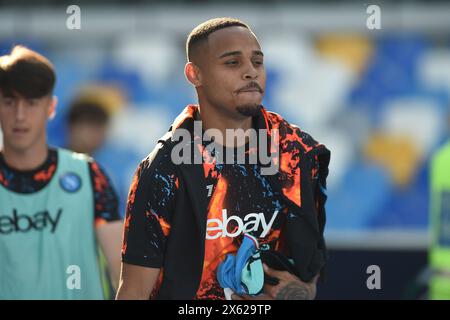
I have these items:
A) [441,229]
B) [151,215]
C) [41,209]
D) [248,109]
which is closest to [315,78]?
[441,229]

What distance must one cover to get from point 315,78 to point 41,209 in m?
10.1

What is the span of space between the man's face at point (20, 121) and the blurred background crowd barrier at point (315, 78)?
876 cm

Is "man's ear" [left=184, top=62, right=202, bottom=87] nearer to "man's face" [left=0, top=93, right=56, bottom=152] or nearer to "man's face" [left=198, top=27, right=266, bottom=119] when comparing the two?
"man's face" [left=198, top=27, right=266, bottom=119]

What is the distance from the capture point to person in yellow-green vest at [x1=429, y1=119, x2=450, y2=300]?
6.85m

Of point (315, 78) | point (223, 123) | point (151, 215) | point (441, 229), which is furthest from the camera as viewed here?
point (315, 78)

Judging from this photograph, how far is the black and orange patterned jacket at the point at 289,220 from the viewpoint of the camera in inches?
153

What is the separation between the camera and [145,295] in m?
3.82

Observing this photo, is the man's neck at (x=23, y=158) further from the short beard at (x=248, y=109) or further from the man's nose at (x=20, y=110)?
the short beard at (x=248, y=109)

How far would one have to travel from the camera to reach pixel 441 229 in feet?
22.6

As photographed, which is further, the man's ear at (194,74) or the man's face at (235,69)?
the man's ear at (194,74)

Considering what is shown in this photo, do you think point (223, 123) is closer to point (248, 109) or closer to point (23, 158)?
point (248, 109)

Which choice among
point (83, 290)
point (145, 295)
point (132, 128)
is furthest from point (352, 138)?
point (145, 295)

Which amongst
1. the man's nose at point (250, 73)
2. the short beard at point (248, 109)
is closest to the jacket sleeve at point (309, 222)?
the short beard at point (248, 109)

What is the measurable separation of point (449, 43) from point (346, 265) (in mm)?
7421
